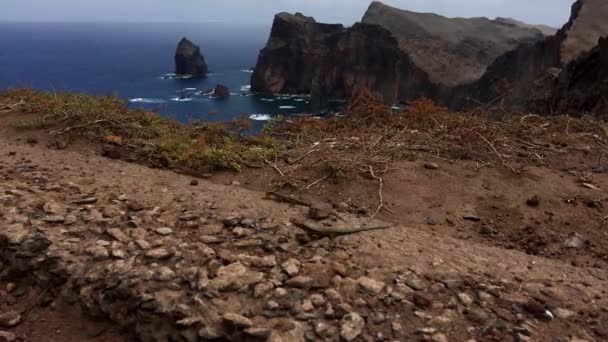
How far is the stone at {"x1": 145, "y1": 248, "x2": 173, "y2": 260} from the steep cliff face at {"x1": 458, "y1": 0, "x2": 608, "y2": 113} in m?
6.43

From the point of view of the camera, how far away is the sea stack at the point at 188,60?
2729 inches

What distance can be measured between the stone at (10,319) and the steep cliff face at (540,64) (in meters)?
7.20

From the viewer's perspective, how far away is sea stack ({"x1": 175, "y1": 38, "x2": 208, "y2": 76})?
69.3m

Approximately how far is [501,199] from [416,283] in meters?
2.19

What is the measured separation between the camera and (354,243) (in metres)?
3.60

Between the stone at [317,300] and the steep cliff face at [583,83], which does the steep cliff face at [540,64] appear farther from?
the stone at [317,300]

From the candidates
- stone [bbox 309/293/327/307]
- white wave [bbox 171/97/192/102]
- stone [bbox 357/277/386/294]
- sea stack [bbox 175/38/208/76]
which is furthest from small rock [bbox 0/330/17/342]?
sea stack [bbox 175/38/208/76]

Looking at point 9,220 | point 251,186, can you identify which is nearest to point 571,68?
point 251,186

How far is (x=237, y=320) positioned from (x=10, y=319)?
1.46m

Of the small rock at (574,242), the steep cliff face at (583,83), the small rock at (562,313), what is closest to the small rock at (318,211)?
the small rock at (562,313)

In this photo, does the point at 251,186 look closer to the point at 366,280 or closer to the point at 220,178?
the point at 220,178

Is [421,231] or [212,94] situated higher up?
[421,231]

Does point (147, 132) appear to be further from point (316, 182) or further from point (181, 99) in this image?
point (181, 99)

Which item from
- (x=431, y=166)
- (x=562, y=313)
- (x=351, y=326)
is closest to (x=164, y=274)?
(x=351, y=326)
